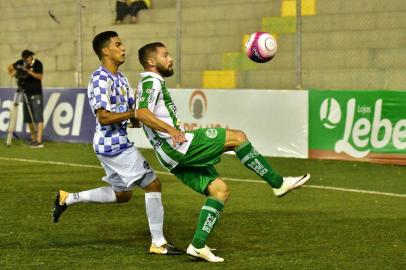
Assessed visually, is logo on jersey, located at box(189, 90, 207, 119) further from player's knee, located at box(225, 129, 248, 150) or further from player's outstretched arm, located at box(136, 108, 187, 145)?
player's outstretched arm, located at box(136, 108, 187, 145)

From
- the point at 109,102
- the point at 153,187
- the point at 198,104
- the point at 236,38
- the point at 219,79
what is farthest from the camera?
the point at 236,38

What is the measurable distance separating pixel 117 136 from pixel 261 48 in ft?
5.64

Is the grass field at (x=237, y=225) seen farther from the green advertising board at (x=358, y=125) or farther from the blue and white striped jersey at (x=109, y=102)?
the blue and white striped jersey at (x=109, y=102)

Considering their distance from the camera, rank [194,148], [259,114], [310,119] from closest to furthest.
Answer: [194,148] → [310,119] → [259,114]

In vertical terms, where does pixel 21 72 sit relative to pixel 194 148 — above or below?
above

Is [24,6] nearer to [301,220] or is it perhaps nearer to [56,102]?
[56,102]

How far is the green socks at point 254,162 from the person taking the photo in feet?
26.4

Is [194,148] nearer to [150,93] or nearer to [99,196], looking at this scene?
[150,93]

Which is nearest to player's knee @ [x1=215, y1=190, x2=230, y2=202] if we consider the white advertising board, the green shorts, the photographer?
the green shorts

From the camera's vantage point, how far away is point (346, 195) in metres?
12.7

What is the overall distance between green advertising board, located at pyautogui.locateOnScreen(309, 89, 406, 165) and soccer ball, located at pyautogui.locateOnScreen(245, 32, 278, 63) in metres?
6.77

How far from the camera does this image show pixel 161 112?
8.12 metres

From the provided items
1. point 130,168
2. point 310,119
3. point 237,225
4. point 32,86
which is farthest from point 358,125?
point 130,168

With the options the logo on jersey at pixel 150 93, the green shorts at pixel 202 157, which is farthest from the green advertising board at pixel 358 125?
the logo on jersey at pixel 150 93
